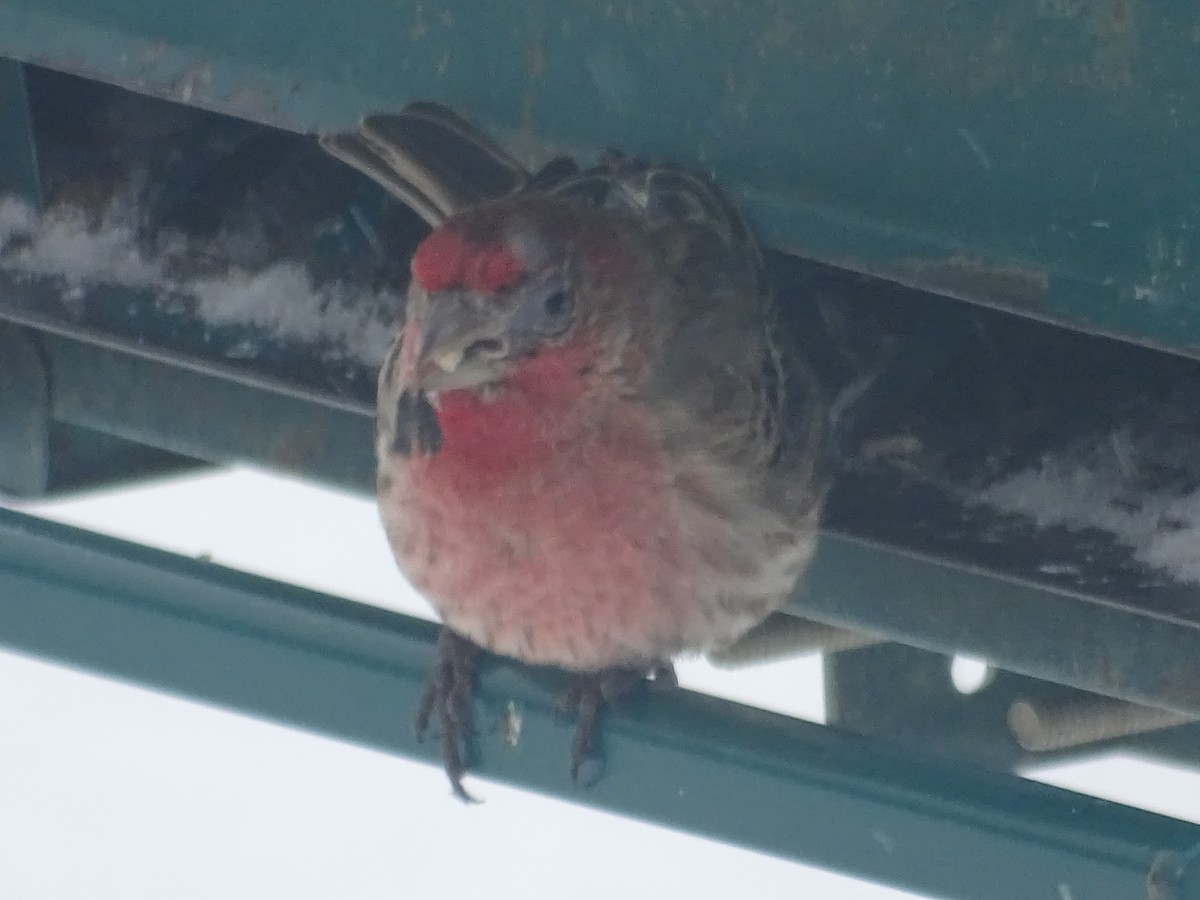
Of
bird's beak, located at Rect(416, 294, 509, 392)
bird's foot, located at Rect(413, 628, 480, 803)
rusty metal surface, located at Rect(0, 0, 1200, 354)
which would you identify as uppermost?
rusty metal surface, located at Rect(0, 0, 1200, 354)

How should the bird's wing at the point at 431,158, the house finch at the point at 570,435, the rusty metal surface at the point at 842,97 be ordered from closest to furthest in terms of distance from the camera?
the rusty metal surface at the point at 842,97 < the house finch at the point at 570,435 < the bird's wing at the point at 431,158

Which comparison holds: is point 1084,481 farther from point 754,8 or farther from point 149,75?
point 149,75

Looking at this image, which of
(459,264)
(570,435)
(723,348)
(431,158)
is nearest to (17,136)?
(431,158)

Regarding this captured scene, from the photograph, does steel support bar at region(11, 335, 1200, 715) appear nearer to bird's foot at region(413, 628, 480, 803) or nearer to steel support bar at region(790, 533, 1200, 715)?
steel support bar at region(790, 533, 1200, 715)

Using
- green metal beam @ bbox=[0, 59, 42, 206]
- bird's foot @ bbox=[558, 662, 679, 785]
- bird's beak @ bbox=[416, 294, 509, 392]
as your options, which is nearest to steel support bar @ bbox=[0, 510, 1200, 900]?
bird's foot @ bbox=[558, 662, 679, 785]

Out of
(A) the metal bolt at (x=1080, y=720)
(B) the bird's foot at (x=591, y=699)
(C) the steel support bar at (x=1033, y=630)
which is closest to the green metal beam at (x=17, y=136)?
(B) the bird's foot at (x=591, y=699)

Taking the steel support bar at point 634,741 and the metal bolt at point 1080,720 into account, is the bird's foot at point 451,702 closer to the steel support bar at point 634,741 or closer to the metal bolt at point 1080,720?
the steel support bar at point 634,741
